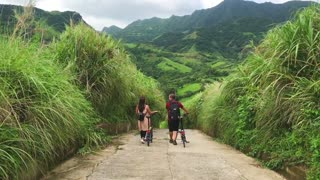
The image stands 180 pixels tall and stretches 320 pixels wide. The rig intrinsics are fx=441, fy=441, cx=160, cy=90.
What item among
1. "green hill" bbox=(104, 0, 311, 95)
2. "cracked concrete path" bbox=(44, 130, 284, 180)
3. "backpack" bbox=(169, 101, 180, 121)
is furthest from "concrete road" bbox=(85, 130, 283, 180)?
"green hill" bbox=(104, 0, 311, 95)

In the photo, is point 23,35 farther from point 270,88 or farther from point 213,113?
point 213,113

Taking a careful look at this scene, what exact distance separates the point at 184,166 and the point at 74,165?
7.09ft

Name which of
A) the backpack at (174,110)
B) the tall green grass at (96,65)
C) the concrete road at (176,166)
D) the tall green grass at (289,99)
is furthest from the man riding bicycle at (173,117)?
the tall green grass at (289,99)

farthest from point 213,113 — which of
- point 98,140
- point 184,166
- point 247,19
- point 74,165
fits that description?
point 247,19

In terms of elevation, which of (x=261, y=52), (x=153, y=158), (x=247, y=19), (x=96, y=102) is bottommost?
(x=153, y=158)

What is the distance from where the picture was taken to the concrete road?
785 cm

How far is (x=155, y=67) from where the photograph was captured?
286 ft

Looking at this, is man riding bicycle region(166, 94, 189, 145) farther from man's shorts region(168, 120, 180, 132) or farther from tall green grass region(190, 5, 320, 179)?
tall green grass region(190, 5, 320, 179)

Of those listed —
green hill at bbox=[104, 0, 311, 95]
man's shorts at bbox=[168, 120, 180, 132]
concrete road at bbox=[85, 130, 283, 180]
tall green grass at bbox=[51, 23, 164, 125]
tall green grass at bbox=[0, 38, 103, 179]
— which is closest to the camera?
tall green grass at bbox=[0, 38, 103, 179]

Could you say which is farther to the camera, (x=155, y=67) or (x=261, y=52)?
(x=155, y=67)

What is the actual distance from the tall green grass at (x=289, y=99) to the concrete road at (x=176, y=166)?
468 mm

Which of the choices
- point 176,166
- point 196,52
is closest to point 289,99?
point 176,166

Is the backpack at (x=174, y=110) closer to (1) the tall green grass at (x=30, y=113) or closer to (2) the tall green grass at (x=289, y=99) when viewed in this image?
(2) the tall green grass at (x=289, y=99)

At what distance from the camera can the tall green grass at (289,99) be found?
771 centimetres
